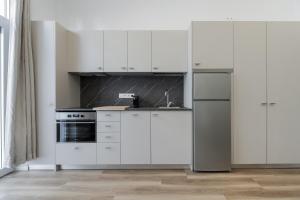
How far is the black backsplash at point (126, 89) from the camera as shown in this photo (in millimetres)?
4211

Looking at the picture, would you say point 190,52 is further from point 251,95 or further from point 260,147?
point 260,147

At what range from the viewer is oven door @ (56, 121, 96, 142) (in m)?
Answer: 3.50

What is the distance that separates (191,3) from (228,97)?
176cm

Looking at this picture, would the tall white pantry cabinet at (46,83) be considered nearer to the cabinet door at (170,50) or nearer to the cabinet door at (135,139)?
the cabinet door at (135,139)

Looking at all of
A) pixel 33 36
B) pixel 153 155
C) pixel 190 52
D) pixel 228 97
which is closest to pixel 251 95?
pixel 228 97

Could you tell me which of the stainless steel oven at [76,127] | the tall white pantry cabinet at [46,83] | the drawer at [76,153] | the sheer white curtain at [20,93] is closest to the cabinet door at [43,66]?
the tall white pantry cabinet at [46,83]

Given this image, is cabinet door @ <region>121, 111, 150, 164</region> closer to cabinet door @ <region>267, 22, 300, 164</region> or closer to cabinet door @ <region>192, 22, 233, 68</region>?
cabinet door @ <region>192, 22, 233, 68</region>

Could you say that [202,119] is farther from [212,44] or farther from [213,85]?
[212,44]

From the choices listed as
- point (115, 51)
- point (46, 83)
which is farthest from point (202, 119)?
point (46, 83)

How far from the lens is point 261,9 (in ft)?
13.7

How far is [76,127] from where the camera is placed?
3.51m

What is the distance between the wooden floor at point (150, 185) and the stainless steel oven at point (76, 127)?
45 centimetres

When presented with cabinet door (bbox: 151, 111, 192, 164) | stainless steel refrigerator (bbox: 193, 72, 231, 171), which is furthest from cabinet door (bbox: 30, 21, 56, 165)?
stainless steel refrigerator (bbox: 193, 72, 231, 171)

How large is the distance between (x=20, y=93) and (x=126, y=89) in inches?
62.1
